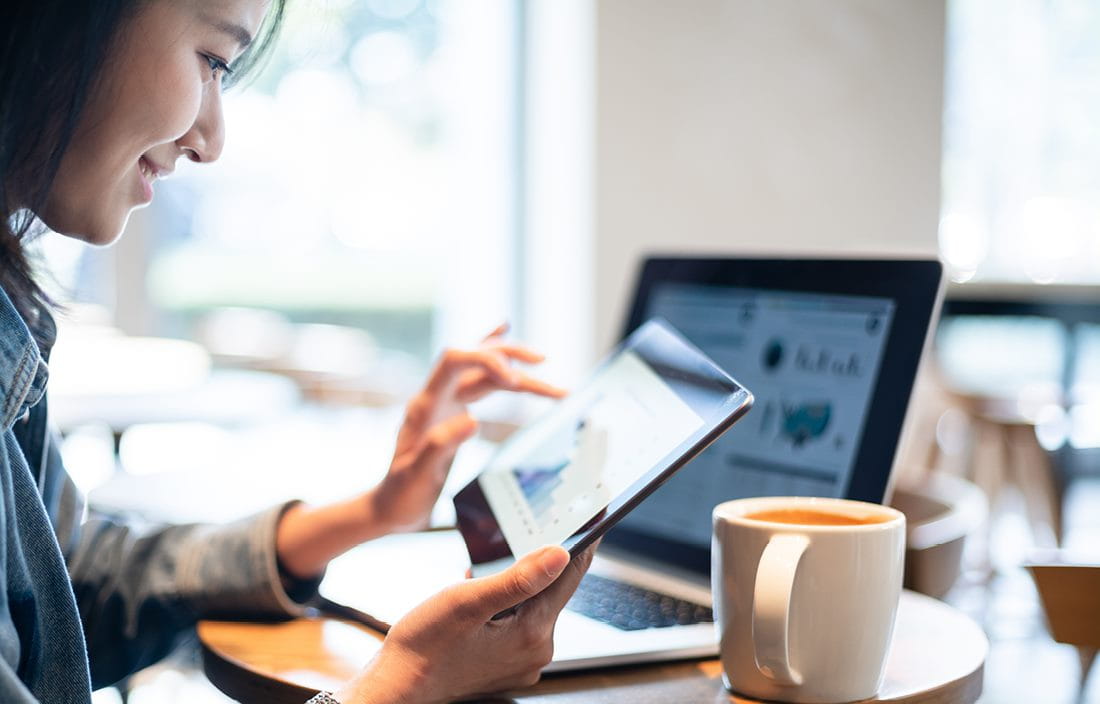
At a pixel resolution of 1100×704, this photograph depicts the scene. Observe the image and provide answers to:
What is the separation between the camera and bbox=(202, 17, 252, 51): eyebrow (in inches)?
28.5


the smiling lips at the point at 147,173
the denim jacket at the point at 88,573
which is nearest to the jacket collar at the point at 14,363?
the denim jacket at the point at 88,573

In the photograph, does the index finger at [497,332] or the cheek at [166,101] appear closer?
the cheek at [166,101]

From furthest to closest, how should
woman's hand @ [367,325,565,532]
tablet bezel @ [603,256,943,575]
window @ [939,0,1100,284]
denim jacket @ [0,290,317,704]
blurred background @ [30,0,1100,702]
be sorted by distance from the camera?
window @ [939,0,1100,284], blurred background @ [30,0,1100,702], woman's hand @ [367,325,565,532], tablet bezel @ [603,256,943,575], denim jacket @ [0,290,317,704]

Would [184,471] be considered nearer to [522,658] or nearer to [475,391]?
[475,391]

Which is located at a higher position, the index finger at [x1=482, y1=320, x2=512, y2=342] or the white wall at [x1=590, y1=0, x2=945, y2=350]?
the white wall at [x1=590, y1=0, x2=945, y2=350]

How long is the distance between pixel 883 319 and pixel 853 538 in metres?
0.29

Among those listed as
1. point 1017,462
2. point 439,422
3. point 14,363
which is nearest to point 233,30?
point 14,363

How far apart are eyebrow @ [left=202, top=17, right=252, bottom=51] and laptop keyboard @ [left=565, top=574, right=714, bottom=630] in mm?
460

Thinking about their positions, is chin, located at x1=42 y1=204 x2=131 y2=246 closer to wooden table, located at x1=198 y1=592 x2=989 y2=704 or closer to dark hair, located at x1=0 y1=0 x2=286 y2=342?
dark hair, located at x1=0 y1=0 x2=286 y2=342

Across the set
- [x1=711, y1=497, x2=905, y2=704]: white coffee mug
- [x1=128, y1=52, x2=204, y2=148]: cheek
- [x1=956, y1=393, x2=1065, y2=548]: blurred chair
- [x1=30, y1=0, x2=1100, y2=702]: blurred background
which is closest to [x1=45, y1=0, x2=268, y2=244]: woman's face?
[x1=128, y1=52, x2=204, y2=148]: cheek

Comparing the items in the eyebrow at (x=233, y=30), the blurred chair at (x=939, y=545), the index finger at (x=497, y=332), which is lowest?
the blurred chair at (x=939, y=545)

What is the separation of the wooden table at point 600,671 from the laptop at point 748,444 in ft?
0.05

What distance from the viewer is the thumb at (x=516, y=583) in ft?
1.86

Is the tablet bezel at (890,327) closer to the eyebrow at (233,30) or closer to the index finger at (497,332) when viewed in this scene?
the index finger at (497,332)
